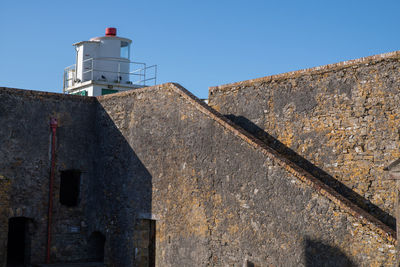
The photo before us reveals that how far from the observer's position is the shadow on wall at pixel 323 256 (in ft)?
27.7

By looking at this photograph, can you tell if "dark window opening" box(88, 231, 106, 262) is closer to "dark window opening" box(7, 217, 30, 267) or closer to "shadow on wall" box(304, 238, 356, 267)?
"dark window opening" box(7, 217, 30, 267)

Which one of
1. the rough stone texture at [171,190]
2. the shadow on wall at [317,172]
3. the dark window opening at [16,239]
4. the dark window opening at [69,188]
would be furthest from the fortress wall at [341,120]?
the dark window opening at [16,239]

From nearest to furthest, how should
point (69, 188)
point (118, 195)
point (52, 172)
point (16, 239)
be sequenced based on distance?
point (118, 195)
point (52, 172)
point (69, 188)
point (16, 239)

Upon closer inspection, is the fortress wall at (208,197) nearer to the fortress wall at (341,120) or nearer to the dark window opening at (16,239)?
the fortress wall at (341,120)

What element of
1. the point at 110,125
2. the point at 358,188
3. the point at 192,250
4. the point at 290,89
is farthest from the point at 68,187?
the point at 358,188

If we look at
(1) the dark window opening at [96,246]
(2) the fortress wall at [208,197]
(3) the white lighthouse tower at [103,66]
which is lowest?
(1) the dark window opening at [96,246]

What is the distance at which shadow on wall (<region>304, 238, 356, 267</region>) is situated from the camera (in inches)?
332

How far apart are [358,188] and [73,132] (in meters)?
7.87

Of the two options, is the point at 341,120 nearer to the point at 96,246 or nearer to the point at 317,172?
the point at 317,172

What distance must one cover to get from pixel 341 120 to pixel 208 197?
9.42 ft

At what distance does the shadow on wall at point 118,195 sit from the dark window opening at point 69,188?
593mm

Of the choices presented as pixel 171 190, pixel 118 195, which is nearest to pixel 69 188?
pixel 118 195

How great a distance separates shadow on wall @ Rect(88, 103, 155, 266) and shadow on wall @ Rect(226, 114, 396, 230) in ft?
8.74

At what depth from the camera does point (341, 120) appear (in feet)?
34.1
